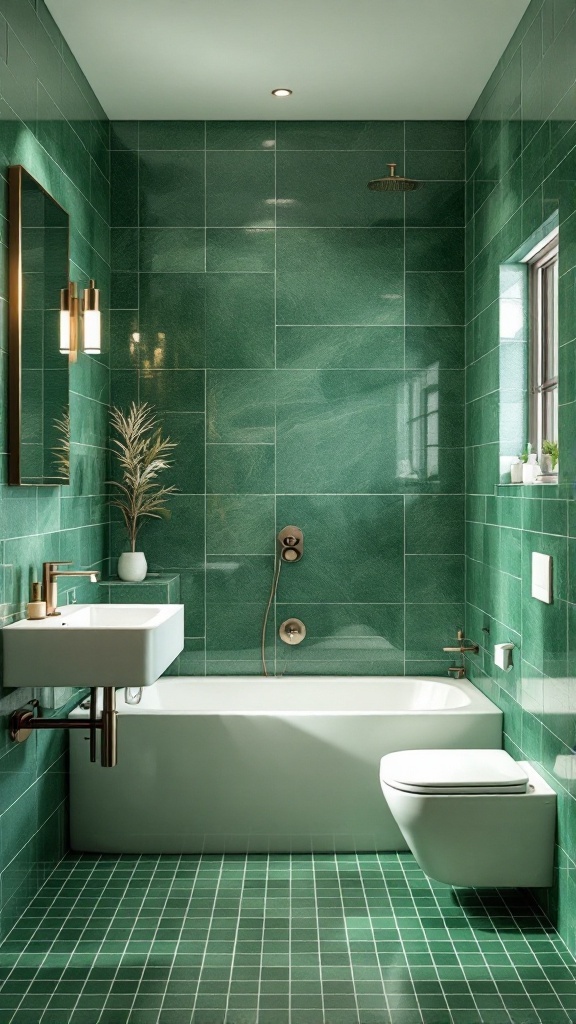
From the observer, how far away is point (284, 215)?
409 centimetres

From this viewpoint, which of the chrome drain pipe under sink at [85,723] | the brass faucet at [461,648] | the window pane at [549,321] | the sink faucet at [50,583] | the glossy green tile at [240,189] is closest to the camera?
the chrome drain pipe under sink at [85,723]

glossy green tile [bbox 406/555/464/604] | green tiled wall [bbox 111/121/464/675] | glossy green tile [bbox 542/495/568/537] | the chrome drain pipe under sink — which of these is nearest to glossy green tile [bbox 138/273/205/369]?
green tiled wall [bbox 111/121/464/675]

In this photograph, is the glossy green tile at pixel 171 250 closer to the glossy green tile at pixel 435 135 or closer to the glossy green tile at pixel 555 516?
the glossy green tile at pixel 435 135

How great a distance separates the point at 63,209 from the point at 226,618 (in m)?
1.87

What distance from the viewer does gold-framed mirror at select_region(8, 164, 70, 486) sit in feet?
8.99

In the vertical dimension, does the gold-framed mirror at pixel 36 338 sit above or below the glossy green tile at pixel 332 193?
below

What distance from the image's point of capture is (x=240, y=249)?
4094 mm

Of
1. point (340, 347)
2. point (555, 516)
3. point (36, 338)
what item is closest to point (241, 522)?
point (340, 347)

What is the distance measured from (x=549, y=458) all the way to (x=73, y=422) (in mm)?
1786

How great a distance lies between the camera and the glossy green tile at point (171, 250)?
409 centimetres

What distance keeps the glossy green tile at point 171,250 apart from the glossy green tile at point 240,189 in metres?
0.12

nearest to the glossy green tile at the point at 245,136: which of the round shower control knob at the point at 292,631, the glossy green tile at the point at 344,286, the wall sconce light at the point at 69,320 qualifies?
the glossy green tile at the point at 344,286

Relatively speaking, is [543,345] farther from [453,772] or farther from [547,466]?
[453,772]

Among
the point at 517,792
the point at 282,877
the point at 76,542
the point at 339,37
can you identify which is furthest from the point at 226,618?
the point at 339,37
